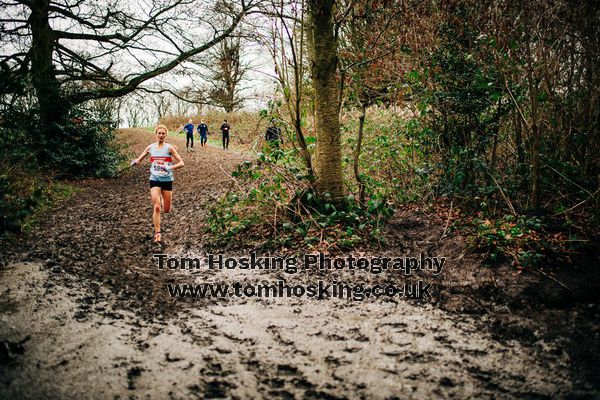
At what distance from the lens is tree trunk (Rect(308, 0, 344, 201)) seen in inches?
218

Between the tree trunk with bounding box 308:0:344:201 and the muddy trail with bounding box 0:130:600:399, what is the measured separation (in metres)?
1.50

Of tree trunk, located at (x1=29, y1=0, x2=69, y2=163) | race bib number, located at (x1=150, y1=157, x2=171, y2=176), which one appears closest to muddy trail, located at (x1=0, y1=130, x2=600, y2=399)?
race bib number, located at (x1=150, y1=157, x2=171, y2=176)

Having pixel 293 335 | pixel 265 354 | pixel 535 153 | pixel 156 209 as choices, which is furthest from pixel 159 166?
pixel 535 153

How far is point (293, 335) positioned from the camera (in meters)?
3.10

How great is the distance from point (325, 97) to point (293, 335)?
3.92 meters

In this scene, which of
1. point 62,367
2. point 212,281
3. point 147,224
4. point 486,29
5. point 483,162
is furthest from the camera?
point 147,224

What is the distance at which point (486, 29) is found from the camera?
5230 millimetres

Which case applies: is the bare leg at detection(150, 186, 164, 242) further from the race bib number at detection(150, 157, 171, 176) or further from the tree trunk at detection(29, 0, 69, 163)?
the tree trunk at detection(29, 0, 69, 163)

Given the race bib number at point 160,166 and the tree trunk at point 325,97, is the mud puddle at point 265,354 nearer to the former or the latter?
the tree trunk at point 325,97

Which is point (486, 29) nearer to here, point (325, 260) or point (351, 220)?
point (351, 220)

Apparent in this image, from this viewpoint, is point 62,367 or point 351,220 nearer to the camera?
point 62,367

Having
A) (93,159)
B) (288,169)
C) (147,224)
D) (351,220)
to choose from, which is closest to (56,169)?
(93,159)

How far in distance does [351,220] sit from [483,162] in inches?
91.6

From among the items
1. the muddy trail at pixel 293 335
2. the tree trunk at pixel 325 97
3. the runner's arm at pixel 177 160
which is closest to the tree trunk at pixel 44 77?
the runner's arm at pixel 177 160
